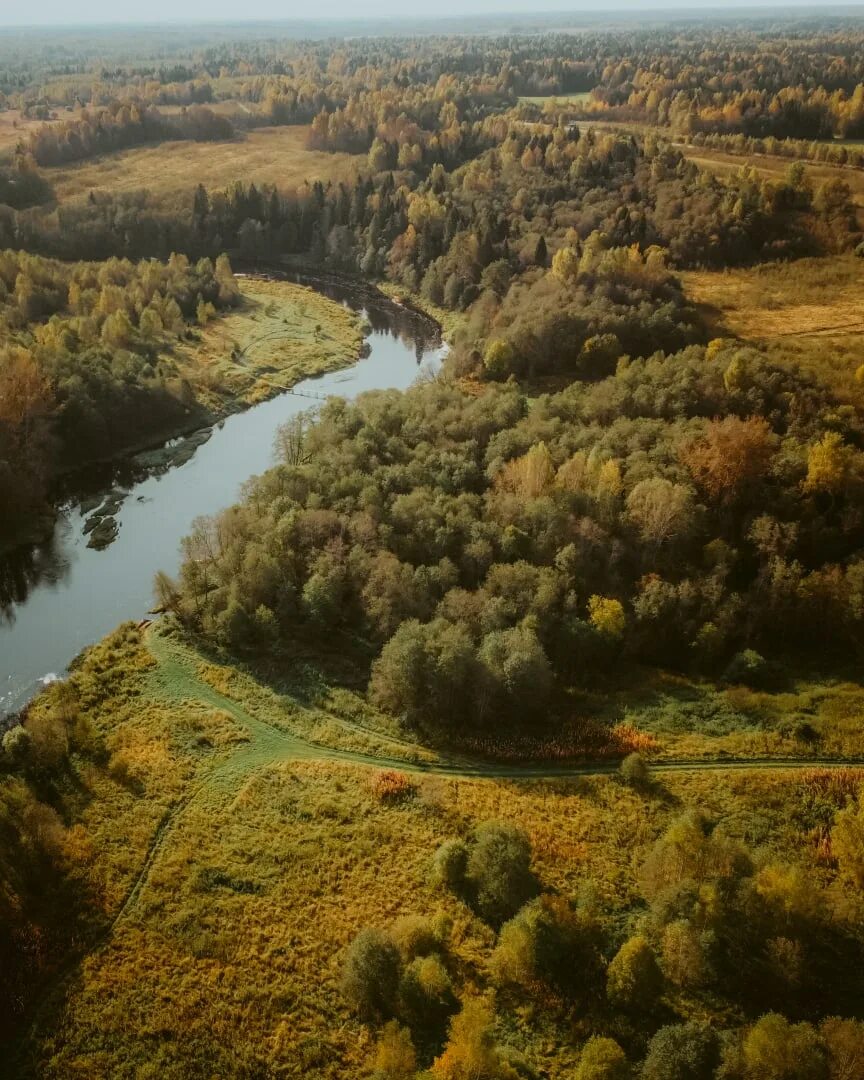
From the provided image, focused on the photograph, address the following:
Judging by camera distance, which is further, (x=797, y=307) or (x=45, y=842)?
(x=797, y=307)

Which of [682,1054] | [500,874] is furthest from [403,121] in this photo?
[682,1054]

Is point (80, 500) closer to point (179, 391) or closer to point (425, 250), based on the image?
point (179, 391)

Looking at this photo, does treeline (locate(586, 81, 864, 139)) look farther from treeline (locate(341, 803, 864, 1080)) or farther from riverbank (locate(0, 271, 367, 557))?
treeline (locate(341, 803, 864, 1080))

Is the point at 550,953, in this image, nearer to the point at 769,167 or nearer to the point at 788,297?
the point at 788,297

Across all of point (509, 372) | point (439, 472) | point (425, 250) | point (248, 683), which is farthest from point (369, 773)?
point (425, 250)

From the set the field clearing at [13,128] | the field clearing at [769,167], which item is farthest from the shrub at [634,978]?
the field clearing at [13,128]
